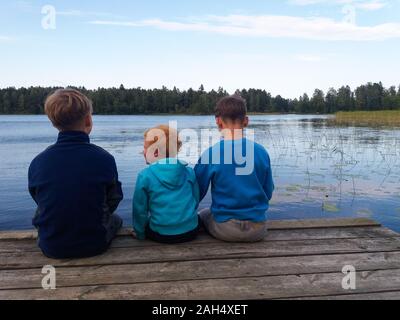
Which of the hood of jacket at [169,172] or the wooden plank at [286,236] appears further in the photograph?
the wooden plank at [286,236]

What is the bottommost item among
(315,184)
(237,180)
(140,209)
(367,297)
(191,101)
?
(315,184)

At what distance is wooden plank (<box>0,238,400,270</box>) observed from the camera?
126 inches

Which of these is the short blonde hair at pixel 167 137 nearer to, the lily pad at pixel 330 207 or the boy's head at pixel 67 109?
the boy's head at pixel 67 109

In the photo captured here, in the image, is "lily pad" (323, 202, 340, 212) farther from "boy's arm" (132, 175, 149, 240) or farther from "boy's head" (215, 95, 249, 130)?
"boy's arm" (132, 175, 149, 240)

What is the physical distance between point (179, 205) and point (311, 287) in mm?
1358

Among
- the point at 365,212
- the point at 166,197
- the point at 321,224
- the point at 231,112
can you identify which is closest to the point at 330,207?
the point at 365,212

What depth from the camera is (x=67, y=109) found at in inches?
122

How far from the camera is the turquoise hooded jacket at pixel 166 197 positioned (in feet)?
11.6

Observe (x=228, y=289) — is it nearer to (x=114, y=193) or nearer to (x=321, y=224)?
(x=114, y=193)

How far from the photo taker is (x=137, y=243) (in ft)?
12.0

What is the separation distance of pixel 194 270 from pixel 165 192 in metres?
0.81

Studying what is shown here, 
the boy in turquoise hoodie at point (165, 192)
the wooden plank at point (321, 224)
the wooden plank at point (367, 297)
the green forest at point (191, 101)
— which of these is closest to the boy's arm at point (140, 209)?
the boy in turquoise hoodie at point (165, 192)

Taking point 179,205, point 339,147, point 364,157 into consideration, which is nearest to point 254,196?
point 179,205
